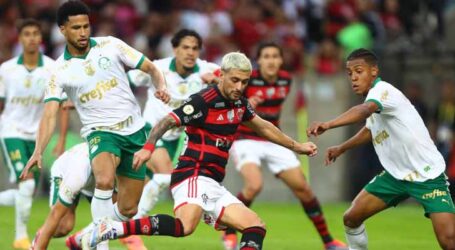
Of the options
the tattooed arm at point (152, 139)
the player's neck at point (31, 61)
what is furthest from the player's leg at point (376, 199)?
the player's neck at point (31, 61)

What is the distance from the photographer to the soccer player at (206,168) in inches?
383

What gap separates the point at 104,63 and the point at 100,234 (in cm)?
195

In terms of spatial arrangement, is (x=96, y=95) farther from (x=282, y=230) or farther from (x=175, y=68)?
(x=282, y=230)

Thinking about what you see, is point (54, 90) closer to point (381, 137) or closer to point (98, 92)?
point (98, 92)

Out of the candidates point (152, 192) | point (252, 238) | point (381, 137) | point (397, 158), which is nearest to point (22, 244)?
point (152, 192)

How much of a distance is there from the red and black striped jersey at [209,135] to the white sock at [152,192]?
2.85 m

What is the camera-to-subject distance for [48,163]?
69.6 feet

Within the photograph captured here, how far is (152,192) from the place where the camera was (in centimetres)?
1305

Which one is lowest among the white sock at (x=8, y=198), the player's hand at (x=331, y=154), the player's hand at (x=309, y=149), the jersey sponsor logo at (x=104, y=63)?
the white sock at (x=8, y=198)

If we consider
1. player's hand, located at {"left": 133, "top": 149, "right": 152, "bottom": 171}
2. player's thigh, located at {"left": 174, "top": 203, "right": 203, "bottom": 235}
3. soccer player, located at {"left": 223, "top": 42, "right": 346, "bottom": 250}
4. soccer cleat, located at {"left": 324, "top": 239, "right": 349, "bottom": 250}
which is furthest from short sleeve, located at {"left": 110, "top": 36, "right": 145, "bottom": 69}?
soccer cleat, located at {"left": 324, "top": 239, "right": 349, "bottom": 250}

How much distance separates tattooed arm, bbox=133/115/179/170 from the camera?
374 inches

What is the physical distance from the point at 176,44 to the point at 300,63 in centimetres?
915

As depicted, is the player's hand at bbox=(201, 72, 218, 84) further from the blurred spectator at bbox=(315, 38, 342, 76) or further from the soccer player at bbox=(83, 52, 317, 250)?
the blurred spectator at bbox=(315, 38, 342, 76)

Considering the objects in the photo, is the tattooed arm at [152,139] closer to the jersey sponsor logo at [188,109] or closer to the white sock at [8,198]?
the jersey sponsor logo at [188,109]
